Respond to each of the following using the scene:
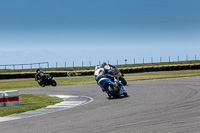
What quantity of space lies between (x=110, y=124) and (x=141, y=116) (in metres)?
1.30

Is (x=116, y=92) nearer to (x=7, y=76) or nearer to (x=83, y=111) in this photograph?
(x=83, y=111)

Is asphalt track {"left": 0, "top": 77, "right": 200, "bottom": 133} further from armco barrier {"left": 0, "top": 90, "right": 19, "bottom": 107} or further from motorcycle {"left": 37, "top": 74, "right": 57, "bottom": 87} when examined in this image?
motorcycle {"left": 37, "top": 74, "right": 57, "bottom": 87}

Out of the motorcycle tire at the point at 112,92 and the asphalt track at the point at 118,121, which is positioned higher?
the motorcycle tire at the point at 112,92

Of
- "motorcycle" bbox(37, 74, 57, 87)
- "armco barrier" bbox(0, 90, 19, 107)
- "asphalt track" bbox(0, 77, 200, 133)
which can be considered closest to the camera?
"asphalt track" bbox(0, 77, 200, 133)

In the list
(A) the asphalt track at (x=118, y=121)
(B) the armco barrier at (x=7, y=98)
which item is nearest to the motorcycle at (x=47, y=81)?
(B) the armco barrier at (x=7, y=98)

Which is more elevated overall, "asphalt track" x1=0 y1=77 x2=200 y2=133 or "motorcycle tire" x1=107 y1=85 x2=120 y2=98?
"motorcycle tire" x1=107 y1=85 x2=120 y2=98

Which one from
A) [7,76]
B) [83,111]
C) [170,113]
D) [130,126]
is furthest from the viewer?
[7,76]

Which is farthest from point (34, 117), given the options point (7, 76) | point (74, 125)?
point (7, 76)

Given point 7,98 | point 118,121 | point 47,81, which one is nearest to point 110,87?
point 7,98

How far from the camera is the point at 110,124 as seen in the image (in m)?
8.62

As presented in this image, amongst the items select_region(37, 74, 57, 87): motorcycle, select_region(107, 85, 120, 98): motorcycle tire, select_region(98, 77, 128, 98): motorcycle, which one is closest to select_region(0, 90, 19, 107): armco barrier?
select_region(98, 77, 128, 98): motorcycle

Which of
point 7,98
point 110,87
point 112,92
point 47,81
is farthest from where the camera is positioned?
point 47,81

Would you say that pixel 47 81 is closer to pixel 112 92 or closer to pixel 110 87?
pixel 110 87

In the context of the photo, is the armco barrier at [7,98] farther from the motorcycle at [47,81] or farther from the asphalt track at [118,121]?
the motorcycle at [47,81]
